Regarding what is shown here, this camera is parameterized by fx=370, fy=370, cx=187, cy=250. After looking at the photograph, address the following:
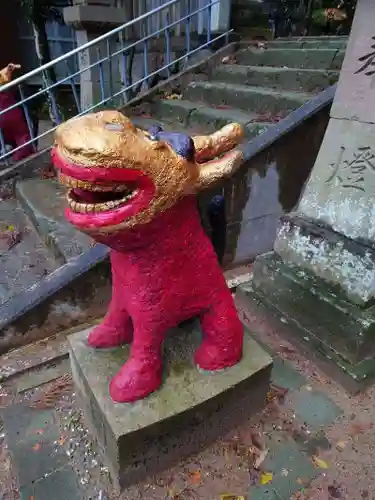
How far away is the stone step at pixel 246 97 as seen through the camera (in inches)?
162

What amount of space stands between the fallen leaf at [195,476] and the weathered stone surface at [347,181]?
5.73 feet

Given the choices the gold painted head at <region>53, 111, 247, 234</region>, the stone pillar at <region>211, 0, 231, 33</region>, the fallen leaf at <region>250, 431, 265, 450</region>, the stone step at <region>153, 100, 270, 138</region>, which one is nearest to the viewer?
the gold painted head at <region>53, 111, 247, 234</region>

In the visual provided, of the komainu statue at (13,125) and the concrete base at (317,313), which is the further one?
the komainu statue at (13,125)

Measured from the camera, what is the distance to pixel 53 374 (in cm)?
252

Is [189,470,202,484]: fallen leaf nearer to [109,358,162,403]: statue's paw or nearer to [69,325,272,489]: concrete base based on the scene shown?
[69,325,272,489]: concrete base

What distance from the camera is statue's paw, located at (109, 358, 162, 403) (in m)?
1.71

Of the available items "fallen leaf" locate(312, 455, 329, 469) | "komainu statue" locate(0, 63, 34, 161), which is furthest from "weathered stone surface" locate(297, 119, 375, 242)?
"komainu statue" locate(0, 63, 34, 161)

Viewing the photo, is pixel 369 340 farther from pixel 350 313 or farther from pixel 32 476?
pixel 32 476

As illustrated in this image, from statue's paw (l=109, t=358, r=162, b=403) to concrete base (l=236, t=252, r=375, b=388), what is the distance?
1354mm

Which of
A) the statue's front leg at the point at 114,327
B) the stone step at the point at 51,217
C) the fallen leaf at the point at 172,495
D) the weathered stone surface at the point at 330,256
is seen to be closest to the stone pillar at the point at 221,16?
the stone step at the point at 51,217

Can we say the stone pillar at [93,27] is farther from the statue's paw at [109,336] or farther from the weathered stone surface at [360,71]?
the statue's paw at [109,336]

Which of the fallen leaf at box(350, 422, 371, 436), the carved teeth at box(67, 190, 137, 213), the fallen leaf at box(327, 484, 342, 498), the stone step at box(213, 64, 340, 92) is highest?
the carved teeth at box(67, 190, 137, 213)

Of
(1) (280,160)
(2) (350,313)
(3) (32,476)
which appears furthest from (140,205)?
(1) (280,160)

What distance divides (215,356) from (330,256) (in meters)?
1.20
